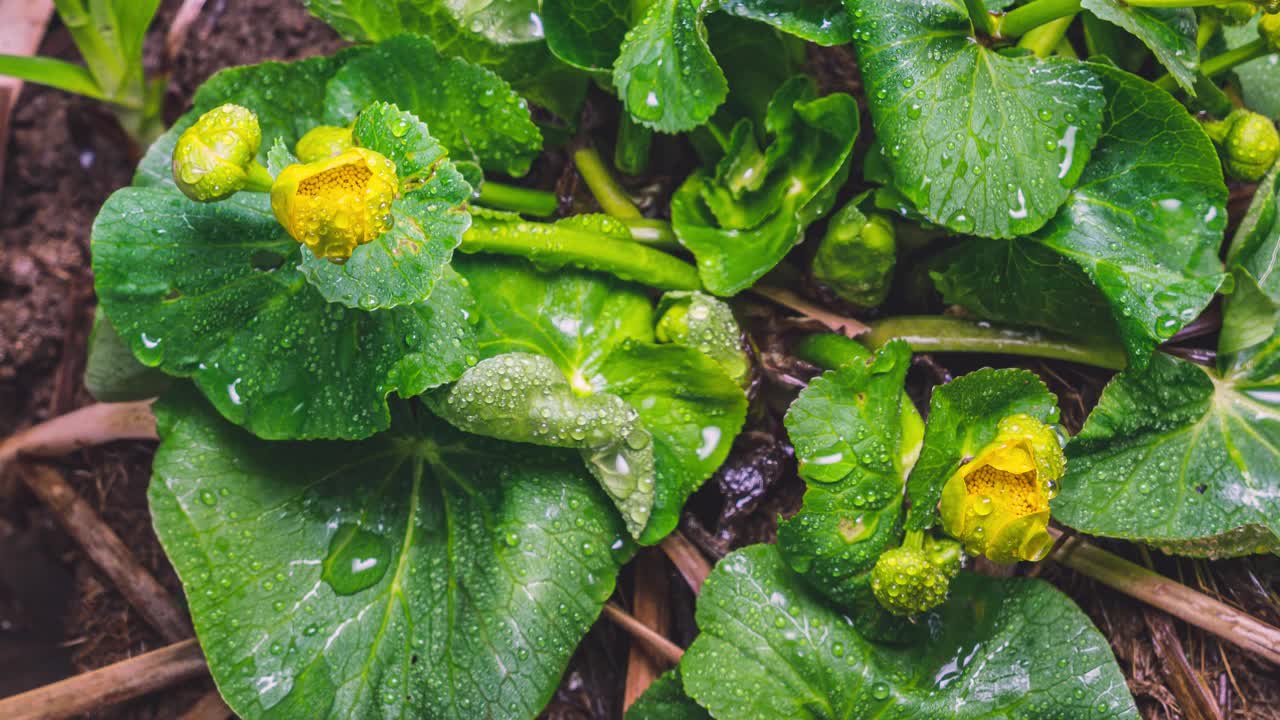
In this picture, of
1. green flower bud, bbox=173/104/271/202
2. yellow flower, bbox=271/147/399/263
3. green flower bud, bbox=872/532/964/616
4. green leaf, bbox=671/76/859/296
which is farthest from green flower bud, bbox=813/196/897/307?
green flower bud, bbox=173/104/271/202

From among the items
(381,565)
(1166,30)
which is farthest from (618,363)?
(1166,30)

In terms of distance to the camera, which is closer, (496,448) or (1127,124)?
(1127,124)

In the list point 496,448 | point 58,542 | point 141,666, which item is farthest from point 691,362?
point 58,542

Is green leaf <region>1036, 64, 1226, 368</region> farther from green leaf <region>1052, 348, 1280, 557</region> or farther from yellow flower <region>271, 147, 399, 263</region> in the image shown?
yellow flower <region>271, 147, 399, 263</region>

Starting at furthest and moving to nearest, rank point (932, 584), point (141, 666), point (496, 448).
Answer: point (141, 666) → point (496, 448) → point (932, 584)

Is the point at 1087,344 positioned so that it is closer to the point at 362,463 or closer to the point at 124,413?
the point at 362,463

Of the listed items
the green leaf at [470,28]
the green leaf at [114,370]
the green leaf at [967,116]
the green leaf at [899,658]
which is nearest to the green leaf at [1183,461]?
the green leaf at [899,658]

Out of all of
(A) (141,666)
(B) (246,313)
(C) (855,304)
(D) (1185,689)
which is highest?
(B) (246,313)
